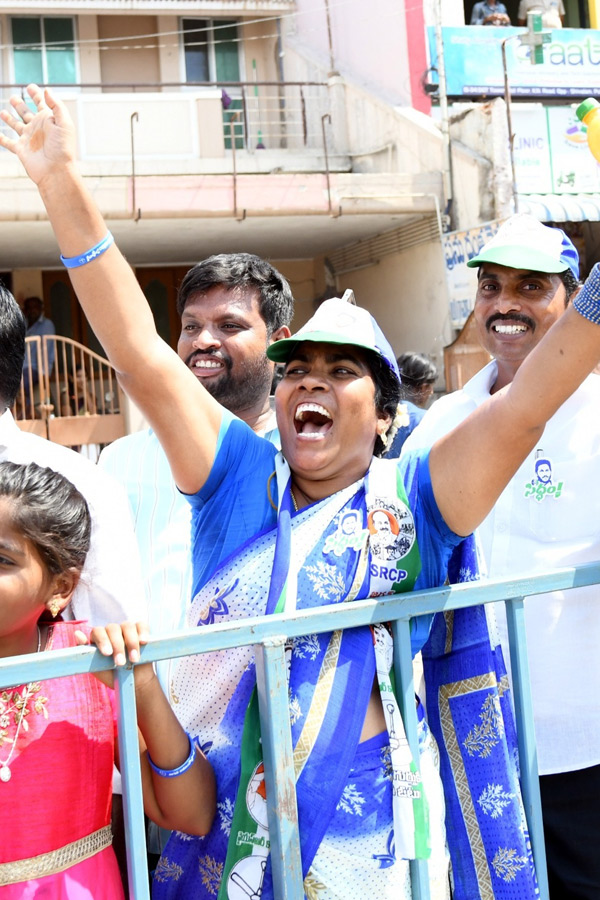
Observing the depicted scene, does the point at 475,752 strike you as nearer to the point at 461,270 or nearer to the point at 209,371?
the point at 209,371

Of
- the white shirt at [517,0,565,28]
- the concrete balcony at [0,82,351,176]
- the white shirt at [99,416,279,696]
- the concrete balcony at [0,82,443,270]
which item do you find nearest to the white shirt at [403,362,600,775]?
the white shirt at [99,416,279,696]

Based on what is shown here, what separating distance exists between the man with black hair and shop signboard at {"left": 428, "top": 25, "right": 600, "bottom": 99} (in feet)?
41.4

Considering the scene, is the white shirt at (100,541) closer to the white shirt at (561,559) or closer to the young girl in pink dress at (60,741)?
the young girl in pink dress at (60,741)

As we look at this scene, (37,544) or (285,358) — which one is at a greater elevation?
(285,358)

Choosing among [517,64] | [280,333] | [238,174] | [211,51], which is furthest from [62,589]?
[211,51]

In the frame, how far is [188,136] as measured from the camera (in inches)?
574

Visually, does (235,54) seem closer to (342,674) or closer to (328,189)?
(328,189)

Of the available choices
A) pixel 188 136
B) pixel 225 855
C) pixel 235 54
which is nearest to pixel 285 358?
pixel 225 855

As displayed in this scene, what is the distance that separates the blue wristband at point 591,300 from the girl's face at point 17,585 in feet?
3.29

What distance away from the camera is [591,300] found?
5.39 feet

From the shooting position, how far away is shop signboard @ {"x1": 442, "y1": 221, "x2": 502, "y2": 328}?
11.9 metres

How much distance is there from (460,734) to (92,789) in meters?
0.65

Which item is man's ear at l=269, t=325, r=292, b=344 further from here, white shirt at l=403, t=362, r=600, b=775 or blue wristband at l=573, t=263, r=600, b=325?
blue wristband at l=573, t=263, r=600, b=325

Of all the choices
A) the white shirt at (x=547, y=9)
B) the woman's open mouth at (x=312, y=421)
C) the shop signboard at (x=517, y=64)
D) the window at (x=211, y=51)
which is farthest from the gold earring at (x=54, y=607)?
the window at (x=211, y=51)
